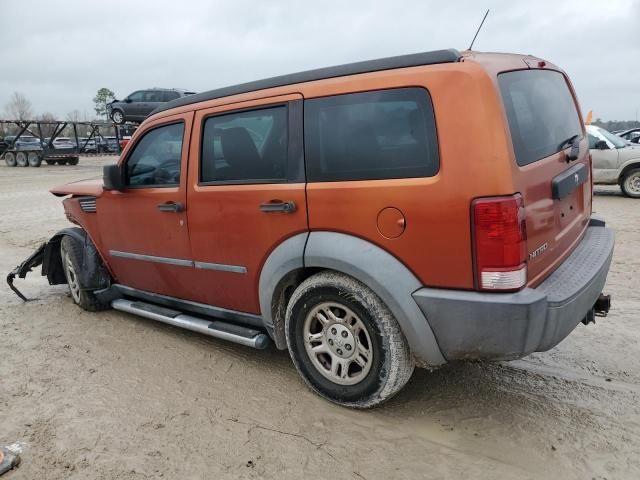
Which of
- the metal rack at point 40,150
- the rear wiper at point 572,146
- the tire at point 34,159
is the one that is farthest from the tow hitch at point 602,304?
the tire at point 34,159

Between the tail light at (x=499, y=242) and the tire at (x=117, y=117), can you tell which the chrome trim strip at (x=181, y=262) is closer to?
the tail light at (x=499, y=242)

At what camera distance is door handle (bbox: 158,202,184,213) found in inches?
144

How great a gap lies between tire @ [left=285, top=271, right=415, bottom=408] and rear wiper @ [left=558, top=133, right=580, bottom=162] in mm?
1455

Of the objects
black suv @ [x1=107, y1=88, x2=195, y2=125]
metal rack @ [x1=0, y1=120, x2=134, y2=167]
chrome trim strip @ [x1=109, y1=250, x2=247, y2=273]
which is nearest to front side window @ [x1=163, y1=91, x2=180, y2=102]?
black suv @ [x1=107, y1=88, x2=195, y2=125]

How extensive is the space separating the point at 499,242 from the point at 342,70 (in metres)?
1.31

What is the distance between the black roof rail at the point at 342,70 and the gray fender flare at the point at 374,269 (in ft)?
3.01

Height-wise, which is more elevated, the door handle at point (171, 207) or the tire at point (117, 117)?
the tire at point (117, 117)

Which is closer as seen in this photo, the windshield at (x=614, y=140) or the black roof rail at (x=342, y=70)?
the black roof rail at (x=342, y=70)

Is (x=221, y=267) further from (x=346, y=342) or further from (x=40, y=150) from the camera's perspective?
(x=40, y=150)

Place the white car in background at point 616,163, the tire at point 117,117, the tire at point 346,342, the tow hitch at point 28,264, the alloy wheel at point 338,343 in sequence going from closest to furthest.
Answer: the tire at point 346,342 < the alloy wheel at point 338,343 < the tow hitch at point 28,264 < the white car in background at point 616,163 < the tire at point 117,117

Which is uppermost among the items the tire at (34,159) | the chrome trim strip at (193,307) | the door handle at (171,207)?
the tire at (34,159)

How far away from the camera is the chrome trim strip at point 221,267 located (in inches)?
135

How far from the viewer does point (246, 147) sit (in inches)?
133

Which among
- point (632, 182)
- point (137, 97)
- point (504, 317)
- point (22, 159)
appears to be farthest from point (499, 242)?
point (22, 159)
